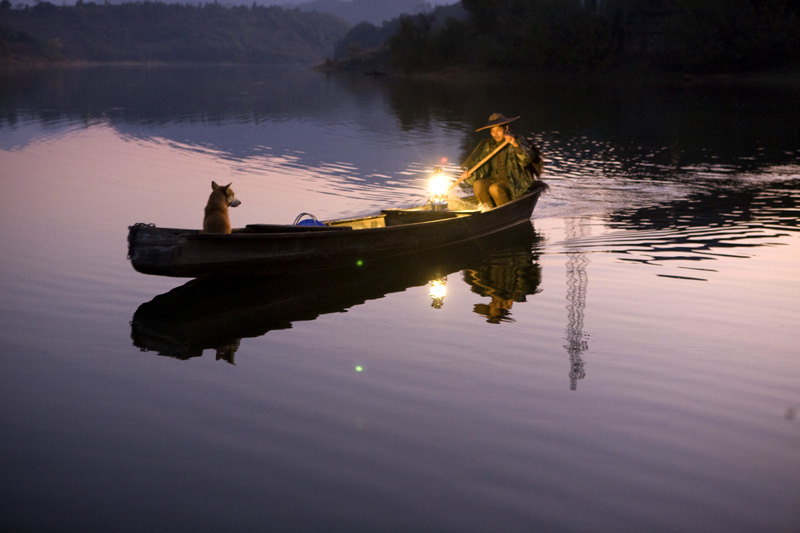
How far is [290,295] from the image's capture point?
10.4m

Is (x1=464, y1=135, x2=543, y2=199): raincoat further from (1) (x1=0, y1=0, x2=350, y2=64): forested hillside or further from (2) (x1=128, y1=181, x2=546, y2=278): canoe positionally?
(1) (x1=0, y1=0, x2=350, y2=64): forested hillside

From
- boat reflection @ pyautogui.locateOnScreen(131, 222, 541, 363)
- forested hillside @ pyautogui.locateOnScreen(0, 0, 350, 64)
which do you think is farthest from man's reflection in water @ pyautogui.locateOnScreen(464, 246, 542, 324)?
forested hillside @ pyautogui.locateOnScreen(0, 0, 350, 64)

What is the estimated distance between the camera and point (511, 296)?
10.5 m

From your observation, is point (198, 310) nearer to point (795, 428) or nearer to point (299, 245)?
point (299, 245)

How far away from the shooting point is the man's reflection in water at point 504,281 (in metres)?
9.86

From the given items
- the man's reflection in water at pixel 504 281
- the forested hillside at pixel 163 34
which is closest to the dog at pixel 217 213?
the man's reflection in water at pixel 504 281

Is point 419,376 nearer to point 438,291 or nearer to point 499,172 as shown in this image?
point 438,291

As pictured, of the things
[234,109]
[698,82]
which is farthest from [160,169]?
[698,82]

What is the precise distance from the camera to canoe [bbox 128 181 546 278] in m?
9.40

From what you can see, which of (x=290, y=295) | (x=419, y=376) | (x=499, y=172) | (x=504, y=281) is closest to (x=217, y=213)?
(x=290, y=295)

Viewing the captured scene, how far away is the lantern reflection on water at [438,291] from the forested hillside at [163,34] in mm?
102219

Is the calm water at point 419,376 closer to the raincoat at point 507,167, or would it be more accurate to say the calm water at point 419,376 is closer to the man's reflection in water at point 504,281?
the man's reflection in water at point 504,281

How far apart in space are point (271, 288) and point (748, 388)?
232 inches

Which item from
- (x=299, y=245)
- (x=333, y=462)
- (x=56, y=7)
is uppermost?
(x=56, y=7)
